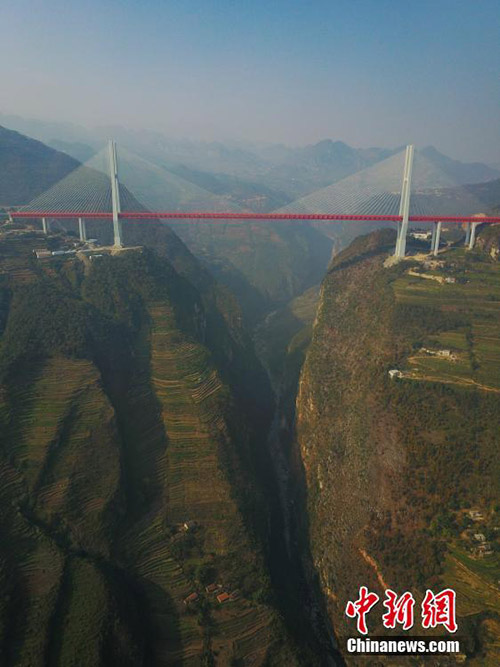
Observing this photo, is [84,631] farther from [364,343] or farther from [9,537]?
[364,343]

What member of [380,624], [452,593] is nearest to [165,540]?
[380,624]

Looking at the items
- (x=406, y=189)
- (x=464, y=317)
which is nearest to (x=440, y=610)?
(x=464, y=317)

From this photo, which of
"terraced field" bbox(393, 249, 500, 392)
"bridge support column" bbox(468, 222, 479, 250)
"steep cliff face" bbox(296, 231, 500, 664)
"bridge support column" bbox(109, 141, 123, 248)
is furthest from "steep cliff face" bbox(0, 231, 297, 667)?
"bridge support column" bbox(468, 222, 479, 250)

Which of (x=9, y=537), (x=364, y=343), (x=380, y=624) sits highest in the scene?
(x=364, y=343)

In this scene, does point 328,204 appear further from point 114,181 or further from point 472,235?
point 114,181

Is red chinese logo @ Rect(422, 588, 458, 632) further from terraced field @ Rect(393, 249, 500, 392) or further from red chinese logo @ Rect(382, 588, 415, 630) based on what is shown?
terraced field @ Rect(393, 249, 500, 392)

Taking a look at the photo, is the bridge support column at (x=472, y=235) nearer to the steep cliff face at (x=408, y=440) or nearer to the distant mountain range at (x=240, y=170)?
the steep cliff face at (x=408, y=440)

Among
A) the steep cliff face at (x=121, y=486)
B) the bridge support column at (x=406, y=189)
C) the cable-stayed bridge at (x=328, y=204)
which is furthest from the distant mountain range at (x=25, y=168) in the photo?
the bridge support column at (x=406, y=189)

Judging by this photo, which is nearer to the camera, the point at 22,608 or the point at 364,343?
the point at 22,608
